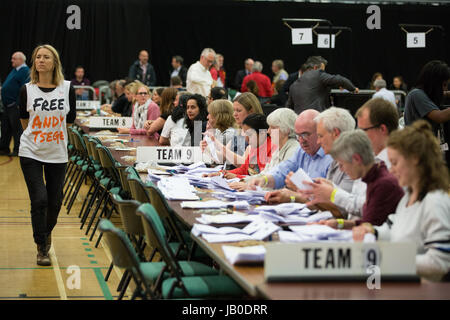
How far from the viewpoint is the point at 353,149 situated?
315 cm

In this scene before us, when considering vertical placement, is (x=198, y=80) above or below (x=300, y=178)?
above

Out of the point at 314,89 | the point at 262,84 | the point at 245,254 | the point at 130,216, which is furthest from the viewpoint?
the point at 262,84

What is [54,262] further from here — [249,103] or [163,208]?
[249,103]

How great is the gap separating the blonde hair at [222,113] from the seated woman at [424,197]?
351 centimetres

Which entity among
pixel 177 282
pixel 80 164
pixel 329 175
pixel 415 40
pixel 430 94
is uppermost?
pixel 415 40

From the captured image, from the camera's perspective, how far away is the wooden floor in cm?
461

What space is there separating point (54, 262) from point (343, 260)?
3512mm

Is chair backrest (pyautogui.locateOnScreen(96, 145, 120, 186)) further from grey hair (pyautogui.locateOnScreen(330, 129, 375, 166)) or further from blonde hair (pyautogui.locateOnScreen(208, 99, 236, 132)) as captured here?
grey hair (pyautogui.locateOnScreen(330, 129, 375, 166))

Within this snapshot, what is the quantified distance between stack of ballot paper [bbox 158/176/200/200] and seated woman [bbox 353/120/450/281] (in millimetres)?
1697

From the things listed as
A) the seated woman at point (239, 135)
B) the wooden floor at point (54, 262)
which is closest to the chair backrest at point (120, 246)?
the wooden floor at point (54, 262)

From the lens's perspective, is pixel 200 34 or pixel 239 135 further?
pixel 200 34

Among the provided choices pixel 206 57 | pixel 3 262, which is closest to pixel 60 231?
pixel 3 262

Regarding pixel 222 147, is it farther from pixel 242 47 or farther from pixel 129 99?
pixel 242 47

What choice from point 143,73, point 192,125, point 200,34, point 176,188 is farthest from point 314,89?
point 200,34
